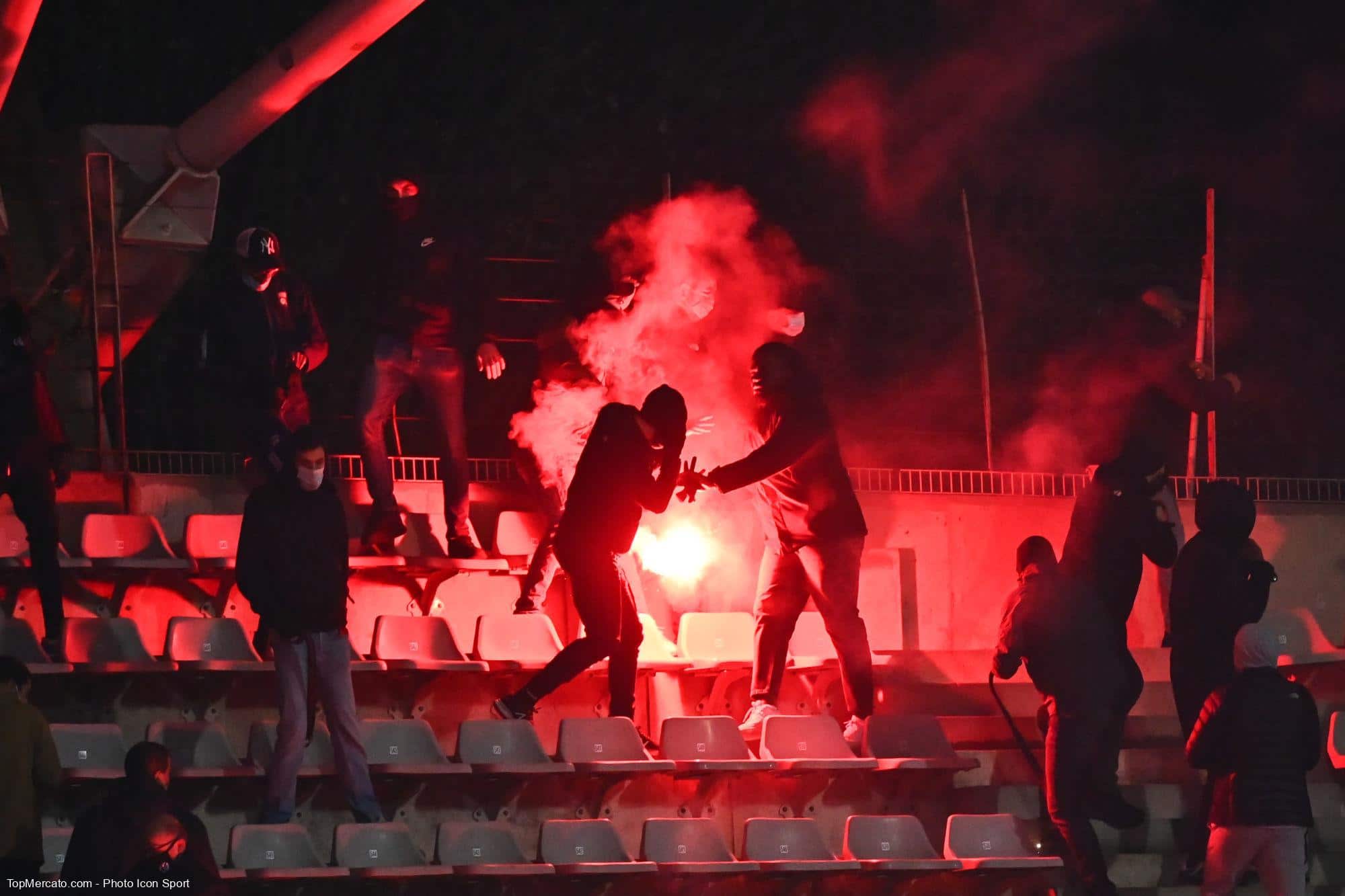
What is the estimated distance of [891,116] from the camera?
1326 cm

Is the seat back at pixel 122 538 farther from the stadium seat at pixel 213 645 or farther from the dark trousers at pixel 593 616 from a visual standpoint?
the dark trousers at pixel 593 616

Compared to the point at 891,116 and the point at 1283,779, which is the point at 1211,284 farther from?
the point at 1283,779

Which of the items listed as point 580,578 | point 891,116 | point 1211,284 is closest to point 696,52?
point 891,116

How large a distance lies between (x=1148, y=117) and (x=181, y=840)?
9241 millimetres

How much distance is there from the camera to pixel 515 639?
9.62m

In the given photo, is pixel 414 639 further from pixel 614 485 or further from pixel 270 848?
pixel 270 848

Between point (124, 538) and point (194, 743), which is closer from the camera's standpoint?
point (194, 743)

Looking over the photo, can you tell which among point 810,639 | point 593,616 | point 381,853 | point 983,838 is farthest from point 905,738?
point 381,853

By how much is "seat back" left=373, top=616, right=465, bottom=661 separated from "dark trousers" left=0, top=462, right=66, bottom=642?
55.3 inches

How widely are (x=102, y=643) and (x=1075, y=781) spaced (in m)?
4.22

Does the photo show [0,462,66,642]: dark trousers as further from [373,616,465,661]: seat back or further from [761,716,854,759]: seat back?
[761,716,854,759]: seat back

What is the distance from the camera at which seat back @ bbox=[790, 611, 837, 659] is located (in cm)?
1024

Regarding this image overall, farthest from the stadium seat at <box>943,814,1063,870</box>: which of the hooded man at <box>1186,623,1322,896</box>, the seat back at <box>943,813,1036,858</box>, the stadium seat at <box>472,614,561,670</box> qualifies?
the stadium seat at <box>472,614,561,670</box>

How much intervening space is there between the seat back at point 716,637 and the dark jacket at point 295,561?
7.64 feet
